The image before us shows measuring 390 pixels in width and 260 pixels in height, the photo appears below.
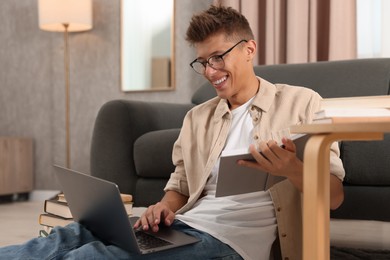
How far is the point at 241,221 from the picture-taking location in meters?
1.21

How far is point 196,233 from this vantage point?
118cm

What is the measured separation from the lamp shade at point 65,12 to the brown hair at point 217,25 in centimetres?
228

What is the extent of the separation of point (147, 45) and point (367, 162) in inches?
87.8

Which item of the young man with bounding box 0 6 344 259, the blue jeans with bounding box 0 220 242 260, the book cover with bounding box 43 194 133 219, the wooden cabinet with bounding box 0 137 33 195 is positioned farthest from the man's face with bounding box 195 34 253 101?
the wooden cabinet with bounding box 0 137 33 195

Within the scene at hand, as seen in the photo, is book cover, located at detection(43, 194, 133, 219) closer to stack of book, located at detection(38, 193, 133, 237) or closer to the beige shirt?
stack of book, located at detection(38, 193, 133, 237)

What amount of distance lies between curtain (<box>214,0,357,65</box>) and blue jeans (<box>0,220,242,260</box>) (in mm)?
2152

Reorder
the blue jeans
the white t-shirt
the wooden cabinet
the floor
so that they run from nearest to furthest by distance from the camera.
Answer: the blue jeans
the white t-shirt
the floor
the wooden cabinet

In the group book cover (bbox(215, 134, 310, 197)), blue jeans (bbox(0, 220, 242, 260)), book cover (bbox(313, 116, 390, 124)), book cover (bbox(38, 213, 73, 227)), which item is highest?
book cover (bbox(313, 116, 390, 124))

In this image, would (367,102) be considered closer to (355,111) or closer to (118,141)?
(355,111)

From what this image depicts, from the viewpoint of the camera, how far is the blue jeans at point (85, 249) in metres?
1.04

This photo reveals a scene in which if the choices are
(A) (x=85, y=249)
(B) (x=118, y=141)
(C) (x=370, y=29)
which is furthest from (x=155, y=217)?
(C) (x=370, y=29)

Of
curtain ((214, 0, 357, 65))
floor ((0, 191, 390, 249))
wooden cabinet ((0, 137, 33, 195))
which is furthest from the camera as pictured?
wooden cabinet ((0, 137, 33, 195))

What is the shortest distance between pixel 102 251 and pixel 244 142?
47 cm

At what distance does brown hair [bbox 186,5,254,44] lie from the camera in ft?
4.50
